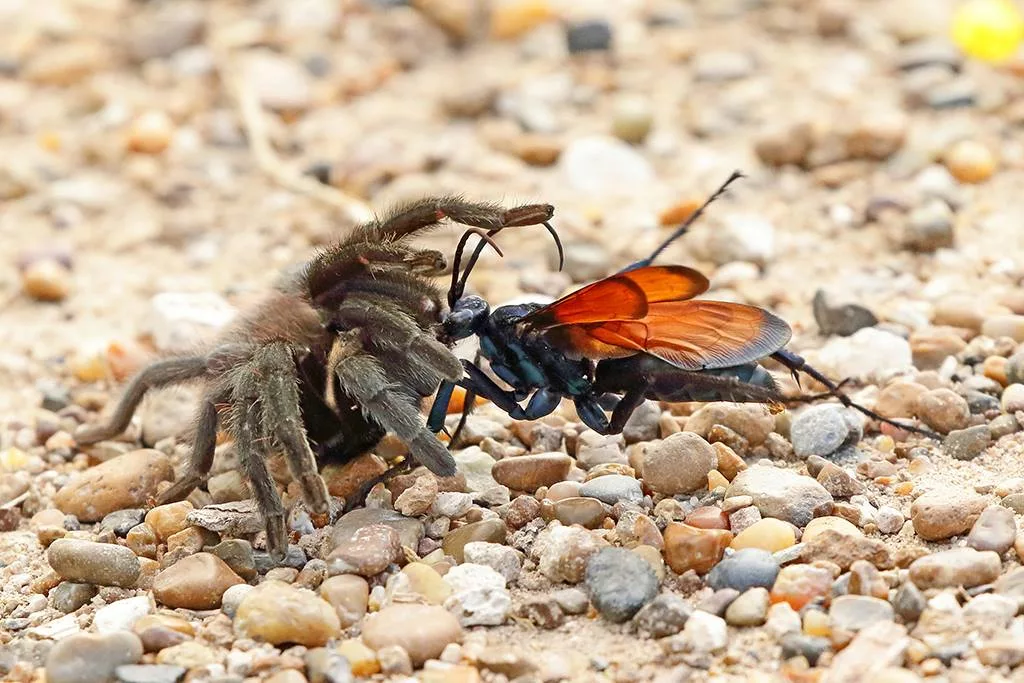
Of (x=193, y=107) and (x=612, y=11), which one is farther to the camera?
(x=612, y=11)

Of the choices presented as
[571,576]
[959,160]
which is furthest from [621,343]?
[959,160]

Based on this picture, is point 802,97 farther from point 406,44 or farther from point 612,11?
point 406,44

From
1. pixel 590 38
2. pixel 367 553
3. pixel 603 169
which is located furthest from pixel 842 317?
pixel 590 38

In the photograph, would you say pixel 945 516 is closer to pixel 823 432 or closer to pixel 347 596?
pixel 823 432

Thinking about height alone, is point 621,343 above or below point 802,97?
above

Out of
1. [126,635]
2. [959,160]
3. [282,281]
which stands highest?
[282,281]

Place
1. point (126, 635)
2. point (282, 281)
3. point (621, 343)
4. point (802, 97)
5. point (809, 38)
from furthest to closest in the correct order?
point (809, 38) < point (802, 97) < point (282, 281) < point (621, 343) < point (126, 635)

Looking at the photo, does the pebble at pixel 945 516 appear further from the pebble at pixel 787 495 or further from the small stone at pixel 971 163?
the small stone at pixel 971 163
